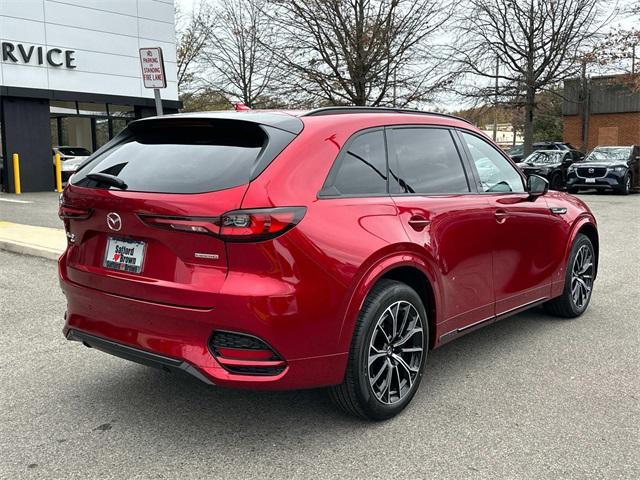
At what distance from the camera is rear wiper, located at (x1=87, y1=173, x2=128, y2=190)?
11.0 ft

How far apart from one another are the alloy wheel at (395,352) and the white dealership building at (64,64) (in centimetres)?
1765

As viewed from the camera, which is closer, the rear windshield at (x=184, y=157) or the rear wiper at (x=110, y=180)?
the rear windshield at (x=184, y=157)

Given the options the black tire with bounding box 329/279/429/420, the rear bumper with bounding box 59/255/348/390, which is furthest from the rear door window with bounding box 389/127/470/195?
the rear bumper with bounding box 59/255/348/390

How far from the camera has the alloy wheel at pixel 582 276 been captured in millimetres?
5594

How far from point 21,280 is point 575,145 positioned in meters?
33.6

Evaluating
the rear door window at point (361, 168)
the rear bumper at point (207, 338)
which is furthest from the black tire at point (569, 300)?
the rear bumper at point (207, 338)

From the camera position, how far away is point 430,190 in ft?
12.9

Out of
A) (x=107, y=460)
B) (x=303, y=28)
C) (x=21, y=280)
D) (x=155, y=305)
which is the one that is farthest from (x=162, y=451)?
(x=303, y=28)

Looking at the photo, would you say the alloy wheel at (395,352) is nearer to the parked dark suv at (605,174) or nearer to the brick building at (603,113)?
the parked dark suv at (605,174)

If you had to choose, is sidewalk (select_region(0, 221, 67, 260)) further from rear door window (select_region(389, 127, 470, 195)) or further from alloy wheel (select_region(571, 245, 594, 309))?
alloy wheel (select_region(571, 245, 594, 309))

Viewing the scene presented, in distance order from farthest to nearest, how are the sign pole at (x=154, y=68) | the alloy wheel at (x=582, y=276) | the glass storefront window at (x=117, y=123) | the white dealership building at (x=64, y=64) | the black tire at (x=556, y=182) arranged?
the glass storefront window at (x=117, y=123), the black tire at (x=556, y=182), the white dealership building at (x=64, y=64), the sign pole at (x=154, y=68), the alloy wheel at (x=582, y=276)

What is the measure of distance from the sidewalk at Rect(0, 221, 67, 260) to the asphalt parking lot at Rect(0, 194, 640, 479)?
3.52 metres

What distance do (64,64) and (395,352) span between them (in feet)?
60.8

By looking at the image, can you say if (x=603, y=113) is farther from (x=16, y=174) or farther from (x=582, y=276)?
(x=582, y=276)
